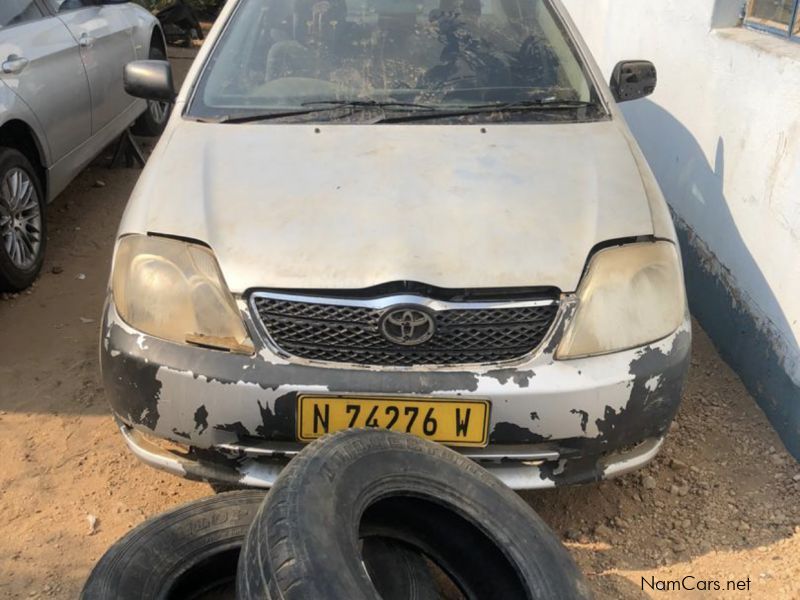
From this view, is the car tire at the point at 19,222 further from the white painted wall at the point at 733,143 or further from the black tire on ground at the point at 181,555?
the white painted wall at the point at 733,143

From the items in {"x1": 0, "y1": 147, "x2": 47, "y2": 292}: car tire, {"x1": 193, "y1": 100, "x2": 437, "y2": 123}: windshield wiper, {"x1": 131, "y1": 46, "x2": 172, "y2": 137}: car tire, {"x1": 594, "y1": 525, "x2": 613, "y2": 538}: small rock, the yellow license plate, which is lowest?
{"x1": 131, "y1": 46, "x2": 172, "y2": 137}: car tire

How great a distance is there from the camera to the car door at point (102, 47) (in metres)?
5.02

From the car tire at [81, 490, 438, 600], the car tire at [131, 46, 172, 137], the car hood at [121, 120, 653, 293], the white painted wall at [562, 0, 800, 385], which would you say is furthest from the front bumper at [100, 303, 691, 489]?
the car tire at [131, 46, 172, 137]

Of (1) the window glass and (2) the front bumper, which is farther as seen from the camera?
(1) the window glass

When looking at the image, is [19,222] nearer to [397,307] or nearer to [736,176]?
[397,307]

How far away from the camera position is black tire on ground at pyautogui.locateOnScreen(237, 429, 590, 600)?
1.91 m

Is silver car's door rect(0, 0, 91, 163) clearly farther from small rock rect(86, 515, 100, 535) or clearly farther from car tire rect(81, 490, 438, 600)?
car tire rect(81, 490, 438, 600)

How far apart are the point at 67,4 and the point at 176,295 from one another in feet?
11.6

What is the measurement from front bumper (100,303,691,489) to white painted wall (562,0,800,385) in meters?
1.08

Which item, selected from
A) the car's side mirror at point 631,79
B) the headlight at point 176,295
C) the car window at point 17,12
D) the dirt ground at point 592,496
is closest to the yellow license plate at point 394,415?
the headlight at point 176,295

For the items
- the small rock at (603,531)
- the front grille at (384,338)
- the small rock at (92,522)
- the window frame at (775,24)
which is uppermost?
the window frame at (775,24)

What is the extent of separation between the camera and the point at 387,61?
10.9ft

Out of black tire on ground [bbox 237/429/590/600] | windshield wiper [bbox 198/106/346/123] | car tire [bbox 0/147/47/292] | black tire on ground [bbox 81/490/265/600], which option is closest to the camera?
black tire on ground [bbox 237/429/590/600]

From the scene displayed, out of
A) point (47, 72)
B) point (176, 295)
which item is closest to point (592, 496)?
point (176, 295)
